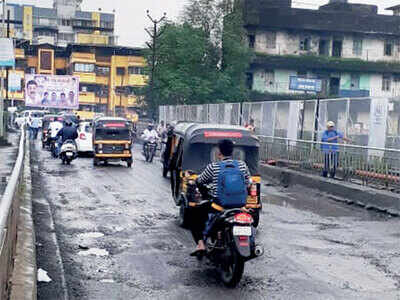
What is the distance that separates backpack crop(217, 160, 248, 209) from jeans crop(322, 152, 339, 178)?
11082 mm

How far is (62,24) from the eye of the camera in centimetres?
11350

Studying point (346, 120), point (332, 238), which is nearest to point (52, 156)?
point (346, 120)

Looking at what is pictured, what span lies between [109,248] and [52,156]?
20.5 m

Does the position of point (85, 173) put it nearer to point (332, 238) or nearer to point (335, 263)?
point (332, 238)

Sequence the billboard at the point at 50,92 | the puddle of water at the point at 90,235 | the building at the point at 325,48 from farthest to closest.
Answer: the building at the point at 325,48
the billboard at the point at 50,92
the puddle of water at the point at 90,235

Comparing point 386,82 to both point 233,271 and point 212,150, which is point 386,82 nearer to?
point 212,150

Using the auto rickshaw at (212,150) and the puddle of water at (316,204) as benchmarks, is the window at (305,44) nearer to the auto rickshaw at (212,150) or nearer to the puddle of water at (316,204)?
the puddle of water at (316,204)

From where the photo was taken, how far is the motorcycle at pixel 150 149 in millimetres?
27666

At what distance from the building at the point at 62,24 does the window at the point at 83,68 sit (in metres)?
13.2

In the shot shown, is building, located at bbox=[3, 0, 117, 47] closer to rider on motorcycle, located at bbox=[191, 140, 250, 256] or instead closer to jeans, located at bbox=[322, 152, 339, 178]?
jeans, located at bbox=[322, 152, 339, 178]

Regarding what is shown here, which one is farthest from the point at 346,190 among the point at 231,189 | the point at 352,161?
the point at 231,189

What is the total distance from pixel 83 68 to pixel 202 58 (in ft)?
108

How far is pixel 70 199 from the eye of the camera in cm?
1462

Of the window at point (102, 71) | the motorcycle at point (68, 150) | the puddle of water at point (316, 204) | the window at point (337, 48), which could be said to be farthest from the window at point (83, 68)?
the puddle of water at point (316, 204)
